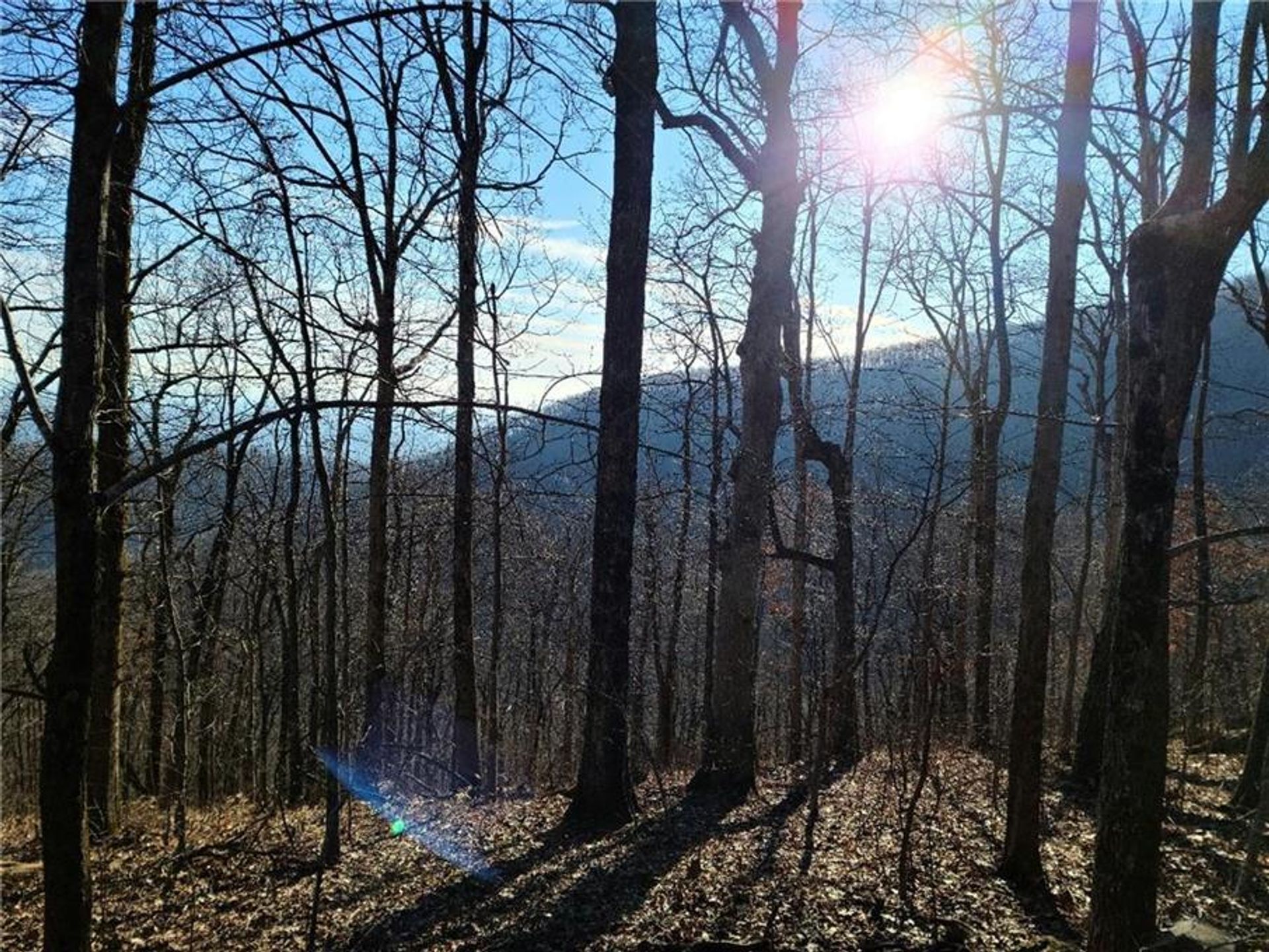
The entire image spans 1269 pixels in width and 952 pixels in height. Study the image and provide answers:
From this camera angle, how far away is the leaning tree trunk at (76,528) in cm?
266

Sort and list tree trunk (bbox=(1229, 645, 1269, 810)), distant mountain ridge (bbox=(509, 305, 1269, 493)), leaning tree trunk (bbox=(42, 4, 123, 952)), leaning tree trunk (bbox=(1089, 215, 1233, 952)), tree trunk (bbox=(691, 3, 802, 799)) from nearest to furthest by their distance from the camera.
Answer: leaning tree trunk (bbox=(42, 4, 123, 952)) → leaning tree trunk (bbox=(1089, 215, 1233, 952)) → distant mountain ridge (bbox=(509, 305, 1269, 493)) → tree trunk (bbox=(1229, 645, 1269, 810)) → tree trunk (bbox=(691, 3, 802, 799))

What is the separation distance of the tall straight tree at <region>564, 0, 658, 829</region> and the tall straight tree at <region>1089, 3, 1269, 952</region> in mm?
3763

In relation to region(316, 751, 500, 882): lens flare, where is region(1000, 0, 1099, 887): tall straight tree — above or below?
above

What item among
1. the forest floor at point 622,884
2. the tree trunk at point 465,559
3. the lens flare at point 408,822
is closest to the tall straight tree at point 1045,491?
the forest floor at point 622,884

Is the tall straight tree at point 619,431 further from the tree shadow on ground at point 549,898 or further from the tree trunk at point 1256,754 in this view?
the tree trunk at point 1256,754

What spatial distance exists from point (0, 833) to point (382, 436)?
5.07 metres

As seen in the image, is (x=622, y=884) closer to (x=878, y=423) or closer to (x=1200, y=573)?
(x=878, y=423)

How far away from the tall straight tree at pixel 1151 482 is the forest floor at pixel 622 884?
2.10 feet

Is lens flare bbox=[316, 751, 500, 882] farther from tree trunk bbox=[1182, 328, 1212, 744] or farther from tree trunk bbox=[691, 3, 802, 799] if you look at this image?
tree trunk bbox=[1182, 328, 1212, 744]

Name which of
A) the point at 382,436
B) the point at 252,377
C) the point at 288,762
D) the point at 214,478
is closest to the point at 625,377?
the point at 382,436

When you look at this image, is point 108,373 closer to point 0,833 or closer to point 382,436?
point 382,436

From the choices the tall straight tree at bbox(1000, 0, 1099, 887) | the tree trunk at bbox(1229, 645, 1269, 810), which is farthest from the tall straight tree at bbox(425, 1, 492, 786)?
the tree trunk at bbox(1229, 645, 1269, 810)

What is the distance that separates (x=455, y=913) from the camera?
A: 219 inches

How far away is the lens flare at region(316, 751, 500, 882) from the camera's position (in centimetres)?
620
